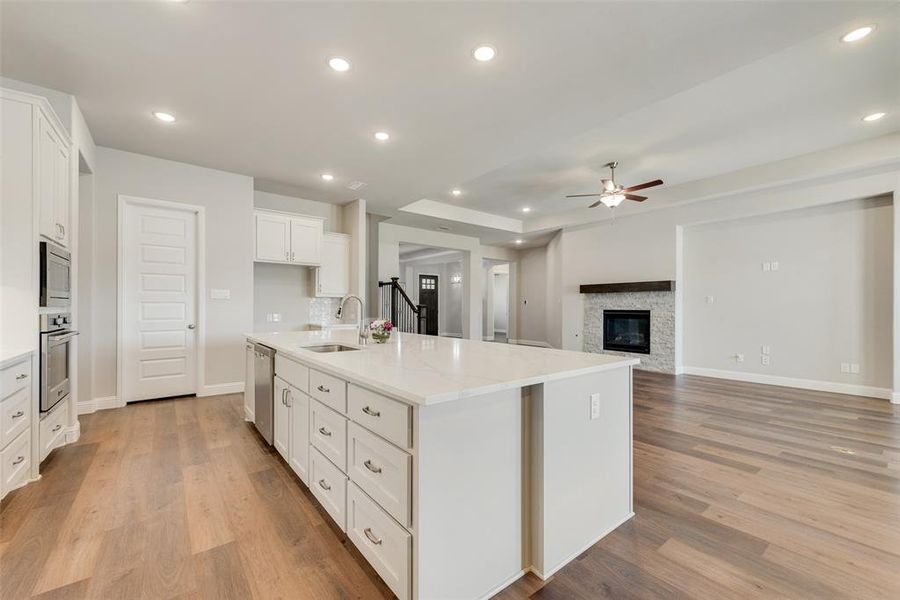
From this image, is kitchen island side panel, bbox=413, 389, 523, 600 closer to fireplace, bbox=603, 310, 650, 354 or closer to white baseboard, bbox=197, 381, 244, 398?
white baseboard, bbox=197, 381, 244, 398

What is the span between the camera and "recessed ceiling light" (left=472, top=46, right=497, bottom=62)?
231cm

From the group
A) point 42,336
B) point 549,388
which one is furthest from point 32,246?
point 549,388

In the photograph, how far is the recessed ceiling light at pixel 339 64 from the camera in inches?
96.3

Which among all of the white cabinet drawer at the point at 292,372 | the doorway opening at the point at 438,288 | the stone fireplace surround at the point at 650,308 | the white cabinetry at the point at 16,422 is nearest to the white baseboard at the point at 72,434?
the white cabinetry at the point at 16,422

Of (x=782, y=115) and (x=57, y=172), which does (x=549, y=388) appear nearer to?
(x=57, y=172)

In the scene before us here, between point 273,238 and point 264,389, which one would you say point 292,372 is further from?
point 273,238

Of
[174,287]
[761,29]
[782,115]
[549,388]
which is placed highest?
[782,115]

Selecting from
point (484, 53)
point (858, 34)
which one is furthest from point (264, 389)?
point (858, 34)

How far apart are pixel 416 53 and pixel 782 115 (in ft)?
12.1

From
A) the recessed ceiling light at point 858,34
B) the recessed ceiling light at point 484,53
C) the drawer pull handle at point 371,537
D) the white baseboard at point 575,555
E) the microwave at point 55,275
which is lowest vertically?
the white baseboard at point 575,555

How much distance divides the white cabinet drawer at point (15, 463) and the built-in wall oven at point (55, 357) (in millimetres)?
261

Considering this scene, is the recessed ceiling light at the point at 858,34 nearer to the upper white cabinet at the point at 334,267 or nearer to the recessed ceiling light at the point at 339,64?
the recessed ceiling light at the point at 339,64

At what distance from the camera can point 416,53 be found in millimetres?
2377

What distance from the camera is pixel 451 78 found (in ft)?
8.63
